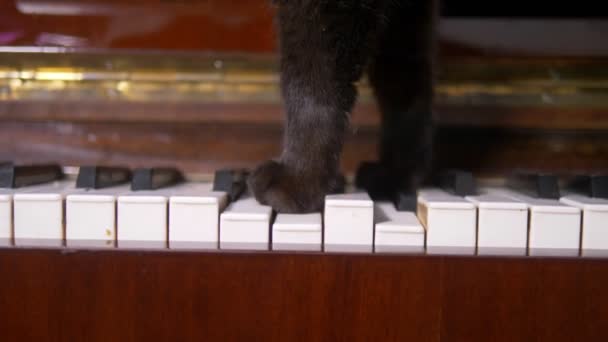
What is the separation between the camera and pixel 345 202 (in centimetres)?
49

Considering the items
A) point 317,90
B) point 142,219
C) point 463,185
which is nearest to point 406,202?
point 463,185

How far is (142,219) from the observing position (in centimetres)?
49

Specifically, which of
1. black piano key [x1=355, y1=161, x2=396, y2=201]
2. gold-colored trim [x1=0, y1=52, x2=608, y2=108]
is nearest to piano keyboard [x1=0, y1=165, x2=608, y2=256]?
black piano key [x1=355, y1=161, x2=396, y2=201]

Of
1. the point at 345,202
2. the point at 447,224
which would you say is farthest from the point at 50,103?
the point at 447,224

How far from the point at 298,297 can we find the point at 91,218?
0.25 m

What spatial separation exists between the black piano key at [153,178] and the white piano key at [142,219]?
0.07 metres

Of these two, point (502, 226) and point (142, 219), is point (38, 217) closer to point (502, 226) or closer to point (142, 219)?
point (142, 219)

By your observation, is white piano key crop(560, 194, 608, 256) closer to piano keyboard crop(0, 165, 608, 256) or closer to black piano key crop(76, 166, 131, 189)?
piano keyboard crop(0, 165, 608, 256)

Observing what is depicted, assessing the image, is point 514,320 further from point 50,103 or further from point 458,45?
point 50,103

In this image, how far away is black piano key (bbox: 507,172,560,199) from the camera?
571 millimetres

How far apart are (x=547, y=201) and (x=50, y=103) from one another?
807mm

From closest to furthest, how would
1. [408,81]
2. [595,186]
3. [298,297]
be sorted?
[298,297], [595,186], [408,81]

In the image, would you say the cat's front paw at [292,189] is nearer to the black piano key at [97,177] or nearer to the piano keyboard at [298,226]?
the piano keyboard at [298,226]

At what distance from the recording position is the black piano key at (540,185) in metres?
0.57
